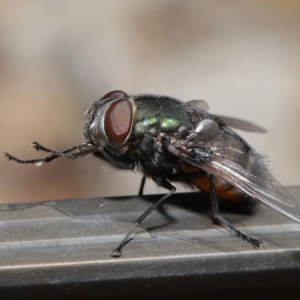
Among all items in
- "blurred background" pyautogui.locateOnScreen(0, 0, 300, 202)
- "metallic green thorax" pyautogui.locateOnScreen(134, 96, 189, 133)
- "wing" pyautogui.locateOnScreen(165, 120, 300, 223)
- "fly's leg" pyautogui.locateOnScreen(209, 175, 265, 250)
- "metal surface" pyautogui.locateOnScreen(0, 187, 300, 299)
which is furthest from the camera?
"blurred background" pyautogui.locateOnScreen(0, 0, 300, 202)

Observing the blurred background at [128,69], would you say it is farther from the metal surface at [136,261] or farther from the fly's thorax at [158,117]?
the metal surface at [136,261]

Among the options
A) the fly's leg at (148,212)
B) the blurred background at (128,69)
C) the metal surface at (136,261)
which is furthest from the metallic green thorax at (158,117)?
the blurred background at (128,69)

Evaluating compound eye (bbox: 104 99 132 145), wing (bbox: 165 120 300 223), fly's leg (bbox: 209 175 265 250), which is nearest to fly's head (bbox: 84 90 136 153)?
compound eye (bbox: 104 99 132 145)

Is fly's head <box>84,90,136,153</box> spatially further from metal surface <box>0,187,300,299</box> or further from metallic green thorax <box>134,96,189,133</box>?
Result: metal surface <box>0,187,300,299</box>

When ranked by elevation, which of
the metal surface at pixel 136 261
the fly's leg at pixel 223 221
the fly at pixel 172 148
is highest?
the fly at pixel 172 148

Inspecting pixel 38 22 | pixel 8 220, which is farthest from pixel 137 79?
pixel 8 220

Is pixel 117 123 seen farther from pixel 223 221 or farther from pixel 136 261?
pixel 136 261

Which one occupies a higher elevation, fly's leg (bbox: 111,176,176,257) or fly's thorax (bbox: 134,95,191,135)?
fly's thorax (bbox: 134,95,191,135)
